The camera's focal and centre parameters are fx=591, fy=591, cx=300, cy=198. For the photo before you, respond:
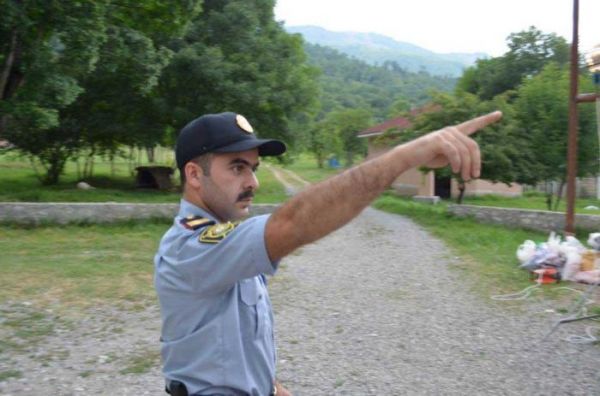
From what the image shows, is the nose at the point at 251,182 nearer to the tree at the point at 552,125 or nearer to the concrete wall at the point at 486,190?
the tree at the point at 552,125

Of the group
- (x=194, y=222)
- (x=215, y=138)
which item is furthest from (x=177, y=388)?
(x=215, y=138)

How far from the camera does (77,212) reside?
13969mm

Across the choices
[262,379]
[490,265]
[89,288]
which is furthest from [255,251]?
[490,265]

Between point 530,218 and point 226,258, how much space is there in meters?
13.7

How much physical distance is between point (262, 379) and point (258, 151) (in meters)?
0.70

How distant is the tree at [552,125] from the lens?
1496 centimetres

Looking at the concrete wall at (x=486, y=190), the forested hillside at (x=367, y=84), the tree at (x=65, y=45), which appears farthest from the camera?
the forested hillside at (x=367, y=84)

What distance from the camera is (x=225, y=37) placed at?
1917 centimetres

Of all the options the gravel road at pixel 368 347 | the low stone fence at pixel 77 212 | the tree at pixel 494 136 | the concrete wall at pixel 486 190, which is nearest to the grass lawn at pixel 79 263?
the low stone fence at pixel 77 212

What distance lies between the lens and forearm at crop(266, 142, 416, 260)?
1377 mm

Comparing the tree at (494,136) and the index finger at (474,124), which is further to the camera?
the tree at (494,136)

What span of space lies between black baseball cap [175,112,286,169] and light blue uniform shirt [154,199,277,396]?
17cm

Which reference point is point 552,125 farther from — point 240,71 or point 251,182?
point 251,182

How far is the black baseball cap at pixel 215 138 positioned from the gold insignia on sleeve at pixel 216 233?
0.78 feet
